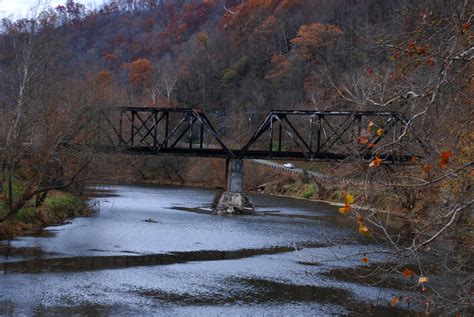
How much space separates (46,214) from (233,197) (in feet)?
58.7

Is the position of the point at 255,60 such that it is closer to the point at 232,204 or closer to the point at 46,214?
the point at 232,204

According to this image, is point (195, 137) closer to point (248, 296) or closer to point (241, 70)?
point (241, 70)

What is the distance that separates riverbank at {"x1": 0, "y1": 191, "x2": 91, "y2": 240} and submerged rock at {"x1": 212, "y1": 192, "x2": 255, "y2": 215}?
9433mm

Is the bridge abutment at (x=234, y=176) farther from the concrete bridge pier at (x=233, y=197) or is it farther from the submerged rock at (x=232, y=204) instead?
the submerged rock at (x=232, y=204)

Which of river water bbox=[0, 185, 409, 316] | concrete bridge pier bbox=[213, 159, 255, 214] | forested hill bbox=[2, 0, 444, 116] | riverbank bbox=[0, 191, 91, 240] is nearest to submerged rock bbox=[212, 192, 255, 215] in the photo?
concrete bridge pier bbox=[213, 159, 255, 214]

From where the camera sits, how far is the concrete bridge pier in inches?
1908

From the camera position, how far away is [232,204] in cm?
4906

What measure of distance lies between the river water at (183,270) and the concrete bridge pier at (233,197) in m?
7.94

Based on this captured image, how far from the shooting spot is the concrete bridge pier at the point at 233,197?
48469 millimetres

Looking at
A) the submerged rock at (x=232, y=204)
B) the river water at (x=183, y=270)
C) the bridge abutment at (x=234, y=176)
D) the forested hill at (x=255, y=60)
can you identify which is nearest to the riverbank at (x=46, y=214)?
the river water at (x=183, y=270)

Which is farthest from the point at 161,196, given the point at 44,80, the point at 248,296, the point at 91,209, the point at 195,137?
the point at 195,137

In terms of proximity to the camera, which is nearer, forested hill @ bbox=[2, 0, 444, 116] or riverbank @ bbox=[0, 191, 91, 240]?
riverbank @ bbox=[0, 191, 91, 240]

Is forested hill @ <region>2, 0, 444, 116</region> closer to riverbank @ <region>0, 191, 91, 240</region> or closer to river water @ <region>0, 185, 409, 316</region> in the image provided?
riverbank @ <region>0, 191, 91, 240</region>

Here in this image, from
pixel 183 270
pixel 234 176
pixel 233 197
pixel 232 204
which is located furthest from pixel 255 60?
pixel 183 270
